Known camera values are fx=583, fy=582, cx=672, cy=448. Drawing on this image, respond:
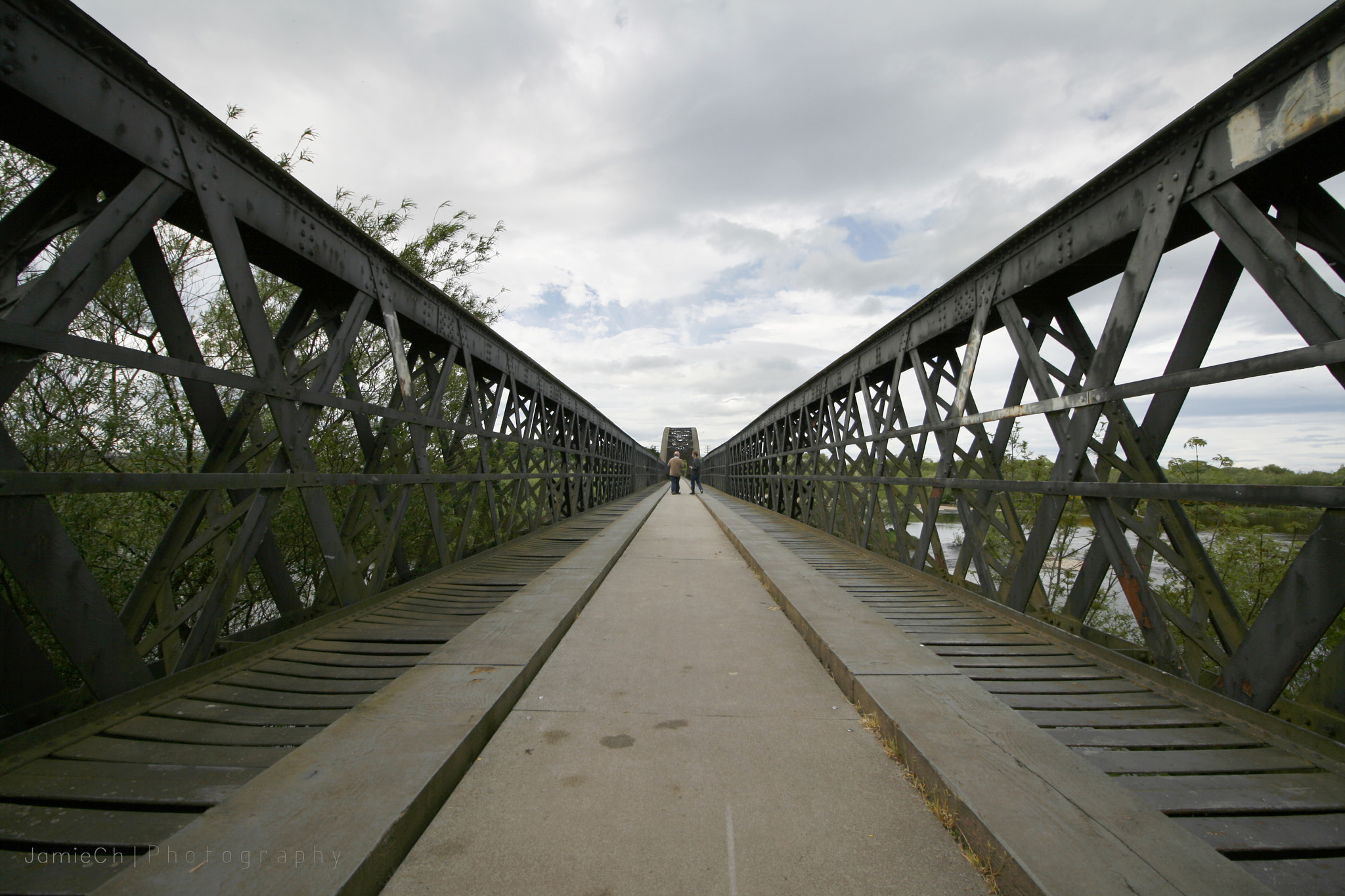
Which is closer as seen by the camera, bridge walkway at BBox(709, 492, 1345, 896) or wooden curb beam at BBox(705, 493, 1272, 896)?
wooden curb beam at BBox(705, 493, 1272, 896)

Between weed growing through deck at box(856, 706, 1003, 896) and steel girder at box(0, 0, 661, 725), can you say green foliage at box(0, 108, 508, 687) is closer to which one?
steel girder at box(0, 0, 661, 725)

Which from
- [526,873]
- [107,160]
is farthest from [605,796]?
[107,160]

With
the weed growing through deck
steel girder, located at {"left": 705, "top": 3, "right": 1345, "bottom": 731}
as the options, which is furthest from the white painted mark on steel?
steel girder, located at {"left": 705, "top": 3, "right": 1345, "bottom": 731}

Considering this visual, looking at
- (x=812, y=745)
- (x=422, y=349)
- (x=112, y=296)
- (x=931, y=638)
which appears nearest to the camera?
(x=812, y=745)

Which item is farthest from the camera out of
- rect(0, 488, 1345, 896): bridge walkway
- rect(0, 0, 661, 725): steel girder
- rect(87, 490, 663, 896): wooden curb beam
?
rect(0, 0, 661, 725): steel girder

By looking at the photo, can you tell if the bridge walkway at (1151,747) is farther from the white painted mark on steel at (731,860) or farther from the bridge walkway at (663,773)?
the white painted mark on steel at (731,860)

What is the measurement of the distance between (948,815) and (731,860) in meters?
0.83

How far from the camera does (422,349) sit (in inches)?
261

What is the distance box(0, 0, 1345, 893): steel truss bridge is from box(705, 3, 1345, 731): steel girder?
0.05ft

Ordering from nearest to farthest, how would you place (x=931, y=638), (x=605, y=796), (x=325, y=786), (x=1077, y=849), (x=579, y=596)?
(x=1077, y=849), (x=325, y=786), (x=605, y=796), (x=931, y=638), (x=579, y=596)

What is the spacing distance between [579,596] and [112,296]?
14.9ft

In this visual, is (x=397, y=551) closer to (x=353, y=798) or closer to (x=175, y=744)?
(x=175, y=744)

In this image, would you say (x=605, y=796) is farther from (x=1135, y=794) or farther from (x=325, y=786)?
(x=1135, y=794)

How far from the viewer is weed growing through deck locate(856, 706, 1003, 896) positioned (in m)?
1.87
